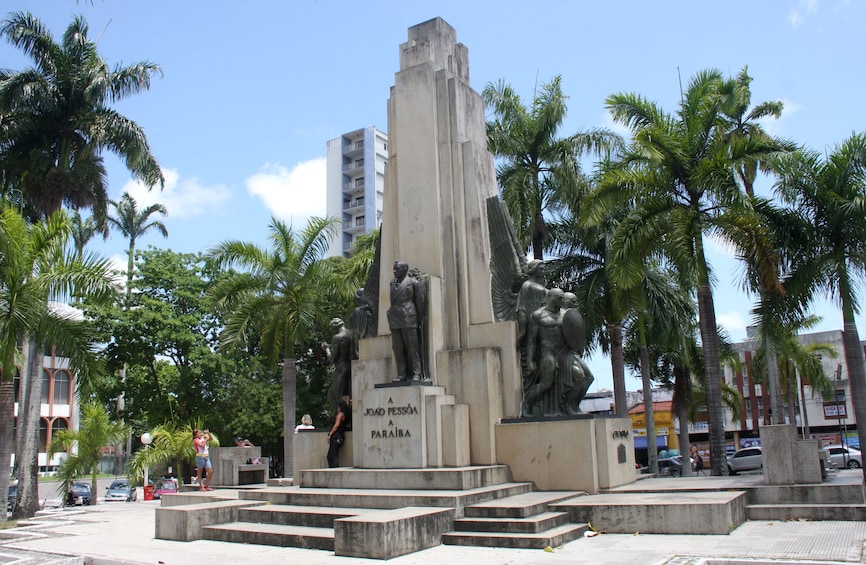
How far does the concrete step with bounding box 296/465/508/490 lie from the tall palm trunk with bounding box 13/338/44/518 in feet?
32.2

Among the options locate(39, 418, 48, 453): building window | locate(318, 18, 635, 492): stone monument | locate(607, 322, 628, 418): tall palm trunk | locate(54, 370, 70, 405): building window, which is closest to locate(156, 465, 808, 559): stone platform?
locate(318, 18, 635, 492): stone monument

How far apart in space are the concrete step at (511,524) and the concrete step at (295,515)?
159cm

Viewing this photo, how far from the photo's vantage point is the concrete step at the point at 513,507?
988 cm

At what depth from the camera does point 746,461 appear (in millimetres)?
33188

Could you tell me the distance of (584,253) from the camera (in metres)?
26.6

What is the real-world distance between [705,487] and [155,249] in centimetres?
2830

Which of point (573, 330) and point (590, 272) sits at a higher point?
point (590, 272)

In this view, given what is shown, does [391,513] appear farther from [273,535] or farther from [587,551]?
[587,551]

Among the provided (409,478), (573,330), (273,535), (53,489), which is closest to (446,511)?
(409,478)

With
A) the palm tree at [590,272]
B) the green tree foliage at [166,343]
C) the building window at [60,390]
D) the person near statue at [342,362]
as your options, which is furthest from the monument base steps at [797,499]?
the building window at [60,390]

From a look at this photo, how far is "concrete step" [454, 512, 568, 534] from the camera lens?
9.42m

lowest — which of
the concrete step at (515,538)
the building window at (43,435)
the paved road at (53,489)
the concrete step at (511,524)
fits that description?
the paved road at (53,489)

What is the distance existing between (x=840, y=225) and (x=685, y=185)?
12.5 ft

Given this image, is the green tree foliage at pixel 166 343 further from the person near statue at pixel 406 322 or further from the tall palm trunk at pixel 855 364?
the tall palm trunk at pixel 855 364
